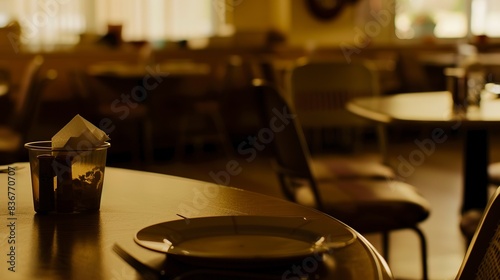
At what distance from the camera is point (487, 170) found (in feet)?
9.33

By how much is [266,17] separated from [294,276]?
292 inches

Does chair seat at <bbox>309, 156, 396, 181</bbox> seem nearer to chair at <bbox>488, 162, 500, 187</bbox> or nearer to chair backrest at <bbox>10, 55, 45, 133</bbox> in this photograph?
chair at <bbox>488, 162, 500, 187</bbox>

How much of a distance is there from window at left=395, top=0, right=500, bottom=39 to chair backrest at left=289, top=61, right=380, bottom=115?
221 inches

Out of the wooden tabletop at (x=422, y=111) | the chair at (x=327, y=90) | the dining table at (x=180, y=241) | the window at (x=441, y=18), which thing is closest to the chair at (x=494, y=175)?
the wooden tabletop at (x=422, y=111)

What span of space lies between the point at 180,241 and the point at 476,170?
2.28 m

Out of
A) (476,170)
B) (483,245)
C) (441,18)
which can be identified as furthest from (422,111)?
(441,18)

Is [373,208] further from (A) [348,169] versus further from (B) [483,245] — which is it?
(B) [483,245]

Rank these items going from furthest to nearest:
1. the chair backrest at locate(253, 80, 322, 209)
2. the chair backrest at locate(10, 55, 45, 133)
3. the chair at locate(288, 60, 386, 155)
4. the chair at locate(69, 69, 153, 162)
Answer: the chair at locate(69, 69, 153, 162), the chair backrest at locate(10, 55, 45, 133), the chair at locate(288, 60, 386, 155), the chair backrest at locate(253, 80, 322, 209)

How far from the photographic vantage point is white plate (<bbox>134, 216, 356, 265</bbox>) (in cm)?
78

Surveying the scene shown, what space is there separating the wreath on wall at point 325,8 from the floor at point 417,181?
56.9 inches

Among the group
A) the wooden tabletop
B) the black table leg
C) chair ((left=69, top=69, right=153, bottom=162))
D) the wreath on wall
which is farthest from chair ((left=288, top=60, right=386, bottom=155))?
the wreath on wall

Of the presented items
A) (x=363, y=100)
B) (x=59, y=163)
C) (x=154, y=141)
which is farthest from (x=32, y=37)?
(x=59, y=163)

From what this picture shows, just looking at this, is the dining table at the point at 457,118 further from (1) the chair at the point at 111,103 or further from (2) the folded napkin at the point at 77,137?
(1) the chair at the point at 111,103

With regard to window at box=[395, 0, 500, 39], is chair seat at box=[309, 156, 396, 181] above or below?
below
